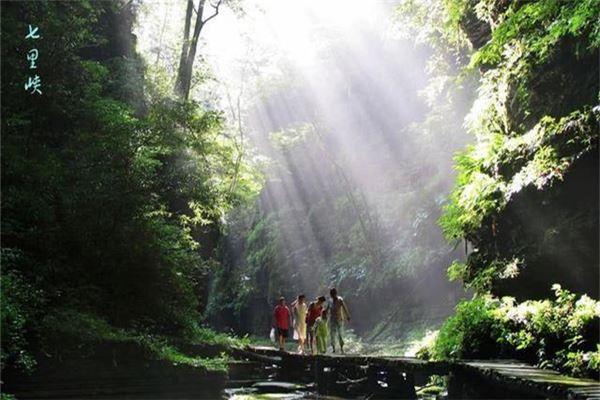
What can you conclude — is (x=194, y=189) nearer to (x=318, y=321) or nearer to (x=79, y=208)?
(x=79, y=208)

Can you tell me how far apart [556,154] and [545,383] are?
5.11 meters

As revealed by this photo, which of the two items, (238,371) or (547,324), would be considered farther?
(238,371)

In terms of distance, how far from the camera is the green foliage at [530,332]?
7.74 meters

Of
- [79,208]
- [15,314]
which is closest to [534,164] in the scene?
[15,314]

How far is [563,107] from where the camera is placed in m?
10.7

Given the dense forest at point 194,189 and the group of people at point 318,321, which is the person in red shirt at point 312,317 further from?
the dense forest at point 194,189

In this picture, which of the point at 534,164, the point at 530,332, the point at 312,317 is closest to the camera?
the point at 530,332

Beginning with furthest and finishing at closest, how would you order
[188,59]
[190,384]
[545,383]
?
1. [188,59]
2. [190,384]
3. [545,383]

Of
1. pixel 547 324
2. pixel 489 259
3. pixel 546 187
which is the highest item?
pixel 546 187

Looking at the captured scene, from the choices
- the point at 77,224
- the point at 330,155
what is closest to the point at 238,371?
the point at 77,224

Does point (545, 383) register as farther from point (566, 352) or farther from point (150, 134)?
point (150, 134)

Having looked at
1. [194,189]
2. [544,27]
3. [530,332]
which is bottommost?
[530,332]

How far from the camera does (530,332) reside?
8.97 meters

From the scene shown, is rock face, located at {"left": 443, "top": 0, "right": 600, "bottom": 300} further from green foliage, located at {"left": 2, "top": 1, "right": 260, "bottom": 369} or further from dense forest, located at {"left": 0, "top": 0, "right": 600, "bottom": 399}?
green foliage, located at {"left": 2, "top": 1, "right": 260, "bottom": 369}
